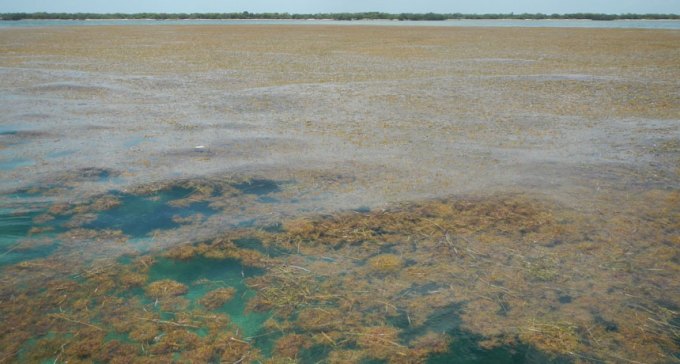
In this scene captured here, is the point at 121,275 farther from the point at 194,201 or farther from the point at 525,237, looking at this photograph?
the point at 525,237

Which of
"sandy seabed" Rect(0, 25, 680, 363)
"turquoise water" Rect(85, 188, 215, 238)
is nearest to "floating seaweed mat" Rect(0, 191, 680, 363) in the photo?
"sandy seabed" Rect(0, 25, 680, 363)

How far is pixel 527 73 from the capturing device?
574 inches

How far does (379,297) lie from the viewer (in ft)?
11.0

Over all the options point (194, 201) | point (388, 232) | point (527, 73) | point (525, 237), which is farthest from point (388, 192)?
point (527, 73)

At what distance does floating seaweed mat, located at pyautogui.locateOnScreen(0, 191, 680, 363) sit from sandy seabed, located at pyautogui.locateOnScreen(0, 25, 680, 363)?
0.05 ft

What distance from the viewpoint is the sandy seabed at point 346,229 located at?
2979 millimetres

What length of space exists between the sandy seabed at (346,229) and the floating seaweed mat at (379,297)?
0.6 inches

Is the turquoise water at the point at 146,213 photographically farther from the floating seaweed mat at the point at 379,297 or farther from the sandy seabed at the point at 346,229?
the floating seaweed mat at the point at 379,297

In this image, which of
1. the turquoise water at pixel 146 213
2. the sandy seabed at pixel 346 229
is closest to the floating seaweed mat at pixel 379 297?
the sandy seabed at pixel 346 229

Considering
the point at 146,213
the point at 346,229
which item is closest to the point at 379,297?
the point at 346,229

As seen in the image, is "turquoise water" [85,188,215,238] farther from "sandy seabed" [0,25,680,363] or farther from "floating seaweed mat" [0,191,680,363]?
"floating seaweed mat" [0,191,680,363]

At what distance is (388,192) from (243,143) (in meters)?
2.69

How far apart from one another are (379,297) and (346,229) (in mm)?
1114

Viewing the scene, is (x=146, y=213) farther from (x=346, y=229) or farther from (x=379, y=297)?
(x=379, y=297)
